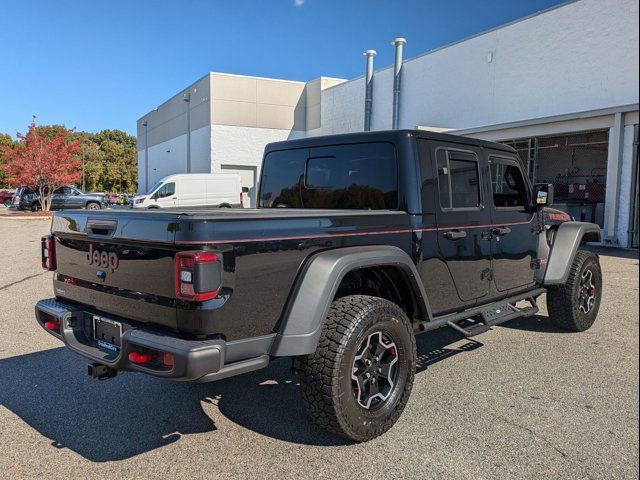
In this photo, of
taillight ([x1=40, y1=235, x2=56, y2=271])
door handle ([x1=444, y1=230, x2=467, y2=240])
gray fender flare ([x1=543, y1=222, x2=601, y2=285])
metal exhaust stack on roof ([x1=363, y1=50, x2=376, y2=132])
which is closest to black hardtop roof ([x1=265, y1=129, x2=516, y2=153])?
door handle ([x1=444, y1=230, x2=467, y2=240])

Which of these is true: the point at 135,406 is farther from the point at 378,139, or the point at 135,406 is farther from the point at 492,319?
the point at 492,319

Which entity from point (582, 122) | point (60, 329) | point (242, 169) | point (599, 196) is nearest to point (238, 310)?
point (60, 329)

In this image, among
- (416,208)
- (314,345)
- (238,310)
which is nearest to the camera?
(238,310)

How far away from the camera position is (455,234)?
385 cm

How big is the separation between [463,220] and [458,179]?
0.35 meters

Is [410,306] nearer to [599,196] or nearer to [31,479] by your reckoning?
[31,479]

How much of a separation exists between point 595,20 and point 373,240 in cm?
1360

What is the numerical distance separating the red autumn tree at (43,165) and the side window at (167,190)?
339 inches

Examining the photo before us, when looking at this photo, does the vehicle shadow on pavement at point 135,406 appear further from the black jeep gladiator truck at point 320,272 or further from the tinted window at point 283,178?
the tinted window at point 283,178

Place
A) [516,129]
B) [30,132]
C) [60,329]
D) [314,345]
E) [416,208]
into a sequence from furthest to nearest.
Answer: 1. [30,132]
2. [516,129]
3. [416,208]
4. [60,329]
5. [314,345]

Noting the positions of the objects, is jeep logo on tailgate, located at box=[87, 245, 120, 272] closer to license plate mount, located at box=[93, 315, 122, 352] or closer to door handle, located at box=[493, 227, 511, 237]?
license plate mount, located at box=[93, 315, 122, 352]

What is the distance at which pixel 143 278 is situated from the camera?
280 cm

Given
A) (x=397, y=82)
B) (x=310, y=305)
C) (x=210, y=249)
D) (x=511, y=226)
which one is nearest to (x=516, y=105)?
(x=397, y=82)

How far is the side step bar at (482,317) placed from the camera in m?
3.79
